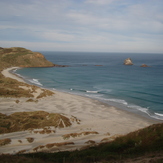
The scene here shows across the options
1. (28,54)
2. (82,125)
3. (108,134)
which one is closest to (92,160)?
(108,134)

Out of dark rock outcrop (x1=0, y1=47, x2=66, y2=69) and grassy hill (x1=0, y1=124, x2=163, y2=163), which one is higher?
dark rock outcrop (x1=0, y1=47, x2=66, y2=69)

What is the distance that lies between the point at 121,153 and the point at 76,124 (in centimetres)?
1224

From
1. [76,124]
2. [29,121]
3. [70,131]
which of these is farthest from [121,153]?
[29,121]

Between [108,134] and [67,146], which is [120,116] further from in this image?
[67,146]

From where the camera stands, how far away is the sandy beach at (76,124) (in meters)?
18.6

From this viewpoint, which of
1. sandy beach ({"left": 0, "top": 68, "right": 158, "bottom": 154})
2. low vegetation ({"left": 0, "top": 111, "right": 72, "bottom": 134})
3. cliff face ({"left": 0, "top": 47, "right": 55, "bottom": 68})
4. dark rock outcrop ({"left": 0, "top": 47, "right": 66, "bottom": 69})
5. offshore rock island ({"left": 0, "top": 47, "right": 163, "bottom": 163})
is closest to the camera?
offshore rock island ({"left": 0, "top": 47, "right": 163, "bottom": 163})

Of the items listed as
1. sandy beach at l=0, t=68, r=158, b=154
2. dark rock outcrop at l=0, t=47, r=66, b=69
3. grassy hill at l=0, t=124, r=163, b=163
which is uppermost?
dark rock outcrop at l=0, t=47, r=66, b=69

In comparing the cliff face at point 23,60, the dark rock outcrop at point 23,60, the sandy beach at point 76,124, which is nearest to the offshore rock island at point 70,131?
the sandy beach at point 76,124

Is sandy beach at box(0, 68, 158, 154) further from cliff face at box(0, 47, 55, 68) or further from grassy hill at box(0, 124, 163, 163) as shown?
cliff face at box(0, 47, 55, 68)

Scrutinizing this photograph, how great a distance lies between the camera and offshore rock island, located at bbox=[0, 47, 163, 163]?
14578 mm

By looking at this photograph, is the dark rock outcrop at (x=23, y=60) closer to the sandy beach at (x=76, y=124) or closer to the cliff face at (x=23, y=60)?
the cliff face at (x=23, y=60)

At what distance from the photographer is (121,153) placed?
580 inches

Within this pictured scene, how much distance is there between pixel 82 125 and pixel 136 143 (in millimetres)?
11034

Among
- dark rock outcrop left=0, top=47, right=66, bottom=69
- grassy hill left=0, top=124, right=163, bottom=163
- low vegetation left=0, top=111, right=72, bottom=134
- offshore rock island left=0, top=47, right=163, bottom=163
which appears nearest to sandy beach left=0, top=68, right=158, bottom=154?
offshore rock island left=0, top=47, right=163, bottom=163
